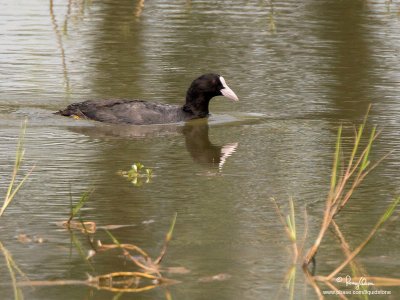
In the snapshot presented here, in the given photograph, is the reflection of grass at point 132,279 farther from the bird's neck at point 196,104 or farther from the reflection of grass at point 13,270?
the bird's neck at point 196,104

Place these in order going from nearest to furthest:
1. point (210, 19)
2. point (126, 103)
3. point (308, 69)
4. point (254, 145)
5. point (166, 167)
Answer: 1. point (166, 167)
2. point (254, 145)
3. point (126, 103)
4. point (308, 69)
5. point (210, 19)

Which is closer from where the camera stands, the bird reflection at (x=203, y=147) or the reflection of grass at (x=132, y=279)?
the reflection of grass at (x=132, y=279)

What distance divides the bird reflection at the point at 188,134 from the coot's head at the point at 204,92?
0.18 m

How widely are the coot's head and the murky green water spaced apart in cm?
21

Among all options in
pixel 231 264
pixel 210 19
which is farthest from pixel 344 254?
pixel 210 19

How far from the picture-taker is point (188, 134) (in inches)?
576

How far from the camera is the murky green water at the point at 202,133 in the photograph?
348 inches

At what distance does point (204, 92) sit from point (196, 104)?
220 mm

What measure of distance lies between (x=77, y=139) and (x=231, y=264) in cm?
537

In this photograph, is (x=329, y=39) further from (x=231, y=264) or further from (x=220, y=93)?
(x=231, y=264)

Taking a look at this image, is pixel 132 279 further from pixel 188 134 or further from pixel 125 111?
pixel 125 111

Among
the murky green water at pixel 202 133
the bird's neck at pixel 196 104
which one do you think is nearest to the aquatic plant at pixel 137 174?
the murky green water at pixel 202 133

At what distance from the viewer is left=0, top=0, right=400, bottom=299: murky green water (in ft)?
29.0

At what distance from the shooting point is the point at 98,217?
9.80 m
